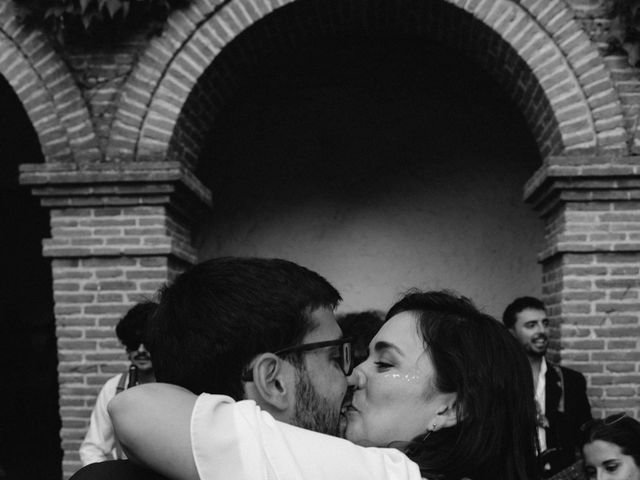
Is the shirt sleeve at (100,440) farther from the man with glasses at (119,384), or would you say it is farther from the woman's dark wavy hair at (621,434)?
the woman's dark wavy hair at (621,434)

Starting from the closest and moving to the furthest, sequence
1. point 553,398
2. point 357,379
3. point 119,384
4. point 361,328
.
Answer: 1. point 357,379
2. point 361,328
3. point 119,384
4. point 553,398

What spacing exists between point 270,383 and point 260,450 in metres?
0.28

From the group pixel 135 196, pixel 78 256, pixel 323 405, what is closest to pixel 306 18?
pixel 135 196

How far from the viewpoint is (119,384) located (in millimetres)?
4367

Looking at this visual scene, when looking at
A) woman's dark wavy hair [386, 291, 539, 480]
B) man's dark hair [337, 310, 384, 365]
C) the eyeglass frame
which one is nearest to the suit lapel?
man's dark hair [337, 310, 384, 365]

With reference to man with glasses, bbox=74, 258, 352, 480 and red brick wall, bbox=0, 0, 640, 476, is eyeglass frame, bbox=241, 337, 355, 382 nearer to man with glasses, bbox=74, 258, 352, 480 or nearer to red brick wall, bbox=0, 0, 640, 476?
man with glasses, bbox=74, 258, 352, 480

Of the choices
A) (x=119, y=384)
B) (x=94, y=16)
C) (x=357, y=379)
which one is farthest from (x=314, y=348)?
(x=94, y=16)

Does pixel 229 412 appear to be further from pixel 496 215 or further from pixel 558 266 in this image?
pixel 496 215

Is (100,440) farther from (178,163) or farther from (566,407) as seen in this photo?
(566,407)

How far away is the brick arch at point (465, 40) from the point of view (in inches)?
208

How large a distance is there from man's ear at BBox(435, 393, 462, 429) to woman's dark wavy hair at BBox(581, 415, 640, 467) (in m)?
2.11

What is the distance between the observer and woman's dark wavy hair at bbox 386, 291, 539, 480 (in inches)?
70.4

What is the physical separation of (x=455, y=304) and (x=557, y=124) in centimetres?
372

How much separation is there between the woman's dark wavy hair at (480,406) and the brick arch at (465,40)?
3.76 m
